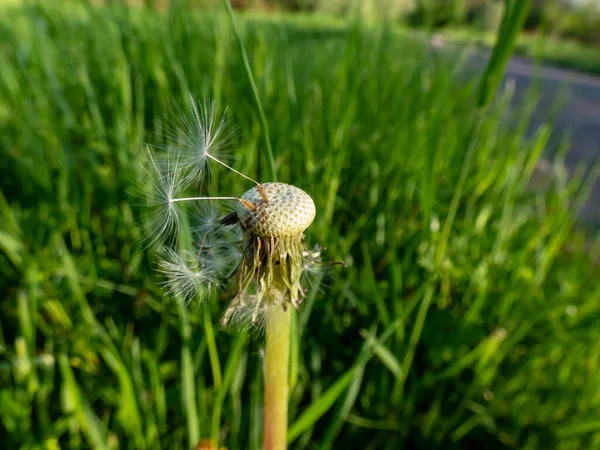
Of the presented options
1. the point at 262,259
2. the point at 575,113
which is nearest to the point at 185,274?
the point at 262,259

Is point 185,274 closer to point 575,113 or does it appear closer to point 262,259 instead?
point 262,259

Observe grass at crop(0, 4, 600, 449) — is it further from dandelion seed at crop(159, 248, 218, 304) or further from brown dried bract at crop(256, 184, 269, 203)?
brown dried bract at crop(256, 184, 269, 203)

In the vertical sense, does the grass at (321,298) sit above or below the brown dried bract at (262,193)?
below

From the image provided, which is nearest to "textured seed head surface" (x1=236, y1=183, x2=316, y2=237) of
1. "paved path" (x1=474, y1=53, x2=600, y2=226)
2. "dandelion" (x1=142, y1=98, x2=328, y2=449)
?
"dandelion" (x1=142, y1=98, x2=328, y2=449)

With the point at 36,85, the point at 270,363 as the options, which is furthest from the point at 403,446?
the point at 36,85

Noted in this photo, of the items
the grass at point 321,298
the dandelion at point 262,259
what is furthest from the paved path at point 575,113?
the dandelion at point 262,259

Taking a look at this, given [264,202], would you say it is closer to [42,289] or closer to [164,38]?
[42,289]

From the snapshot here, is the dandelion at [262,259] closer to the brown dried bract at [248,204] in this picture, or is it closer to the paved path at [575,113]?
the brown dried bract at [248,204]
